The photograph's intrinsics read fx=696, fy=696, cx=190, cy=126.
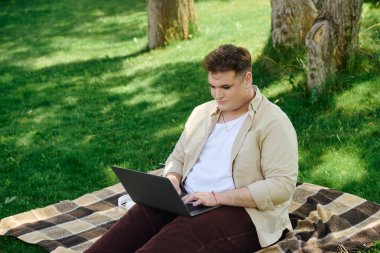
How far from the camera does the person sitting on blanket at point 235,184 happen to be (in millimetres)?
4102

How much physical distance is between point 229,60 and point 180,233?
1080 millimetres

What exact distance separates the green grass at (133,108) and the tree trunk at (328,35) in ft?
0.83

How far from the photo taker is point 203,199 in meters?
4.21

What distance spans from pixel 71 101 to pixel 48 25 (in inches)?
256

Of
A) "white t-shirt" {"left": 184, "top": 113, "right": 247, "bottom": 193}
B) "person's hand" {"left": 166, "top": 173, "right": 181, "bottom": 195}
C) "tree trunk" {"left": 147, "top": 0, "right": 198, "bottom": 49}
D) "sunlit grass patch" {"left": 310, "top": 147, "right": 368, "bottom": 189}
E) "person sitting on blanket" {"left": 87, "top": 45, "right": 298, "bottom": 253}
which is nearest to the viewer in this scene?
"person sitting on blanket" {"left": 87, "top": 45, "right": 298, "bottom": 253}

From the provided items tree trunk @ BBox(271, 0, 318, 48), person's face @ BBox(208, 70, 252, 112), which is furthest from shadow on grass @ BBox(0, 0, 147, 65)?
person's face @ BBox(208, 70, 252, 112)

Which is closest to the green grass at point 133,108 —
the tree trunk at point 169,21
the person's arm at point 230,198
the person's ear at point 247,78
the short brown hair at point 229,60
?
the tree trunk at point 169,21

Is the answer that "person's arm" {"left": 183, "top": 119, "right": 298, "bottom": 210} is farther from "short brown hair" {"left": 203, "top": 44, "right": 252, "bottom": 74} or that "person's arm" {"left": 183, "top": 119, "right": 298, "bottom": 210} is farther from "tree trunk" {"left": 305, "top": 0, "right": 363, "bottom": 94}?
"tree trunk" {"left": 305, "top": 0, "right": 363, "bottom": 94}

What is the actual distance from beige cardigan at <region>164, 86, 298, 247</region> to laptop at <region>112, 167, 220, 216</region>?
302 millimetres

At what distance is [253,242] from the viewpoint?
4.25 metres

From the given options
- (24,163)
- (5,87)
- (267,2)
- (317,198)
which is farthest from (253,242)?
(267,2)

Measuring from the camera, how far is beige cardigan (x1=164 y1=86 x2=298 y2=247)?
420cm

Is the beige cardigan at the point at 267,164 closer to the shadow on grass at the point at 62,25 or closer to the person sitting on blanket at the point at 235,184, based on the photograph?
the person sitting on blanket at the point at 235,184

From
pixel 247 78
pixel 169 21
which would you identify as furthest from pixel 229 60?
pixel 169 21
